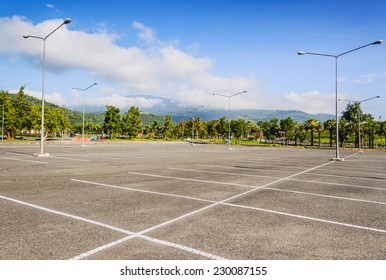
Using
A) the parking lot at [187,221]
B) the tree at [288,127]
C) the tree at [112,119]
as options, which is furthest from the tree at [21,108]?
the tree at [288,127]

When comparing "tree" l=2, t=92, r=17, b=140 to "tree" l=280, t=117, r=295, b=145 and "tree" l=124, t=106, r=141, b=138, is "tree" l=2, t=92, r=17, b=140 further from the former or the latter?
"tree" l=280, t=117, r=295, b=145

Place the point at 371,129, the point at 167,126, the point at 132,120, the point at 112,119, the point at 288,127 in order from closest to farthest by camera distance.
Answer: the point at 371,129, the point at 112,119, the point at 132,120, the point at 288,127, the point at 167,126

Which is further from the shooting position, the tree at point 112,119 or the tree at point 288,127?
the tree at point 288,127

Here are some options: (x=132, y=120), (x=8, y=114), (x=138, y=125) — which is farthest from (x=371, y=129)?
(x=8, y=114)

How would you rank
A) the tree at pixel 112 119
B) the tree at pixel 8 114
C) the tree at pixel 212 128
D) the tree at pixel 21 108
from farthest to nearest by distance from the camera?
1. the tree at pixel 212 128
2. the tree at pixel 112 119
3. the tree at pixel 21 108
4. the tree at pixel 8 114

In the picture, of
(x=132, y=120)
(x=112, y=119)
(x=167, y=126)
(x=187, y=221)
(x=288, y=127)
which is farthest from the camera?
(x=167, y=126)

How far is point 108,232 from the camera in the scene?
5.00 metres

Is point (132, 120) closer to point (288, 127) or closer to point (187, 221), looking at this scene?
point (288, 127)

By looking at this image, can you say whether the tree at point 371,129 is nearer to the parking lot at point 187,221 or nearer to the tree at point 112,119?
→ the tree at point 112,119

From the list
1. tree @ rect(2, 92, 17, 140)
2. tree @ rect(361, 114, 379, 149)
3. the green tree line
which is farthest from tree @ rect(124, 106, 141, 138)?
tree @ rect(361, 114, 379, 149)

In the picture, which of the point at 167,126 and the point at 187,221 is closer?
the point at 187,221

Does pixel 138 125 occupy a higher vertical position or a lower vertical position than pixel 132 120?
lower

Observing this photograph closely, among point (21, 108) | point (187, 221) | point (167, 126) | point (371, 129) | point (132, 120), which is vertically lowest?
point (187, 221)
